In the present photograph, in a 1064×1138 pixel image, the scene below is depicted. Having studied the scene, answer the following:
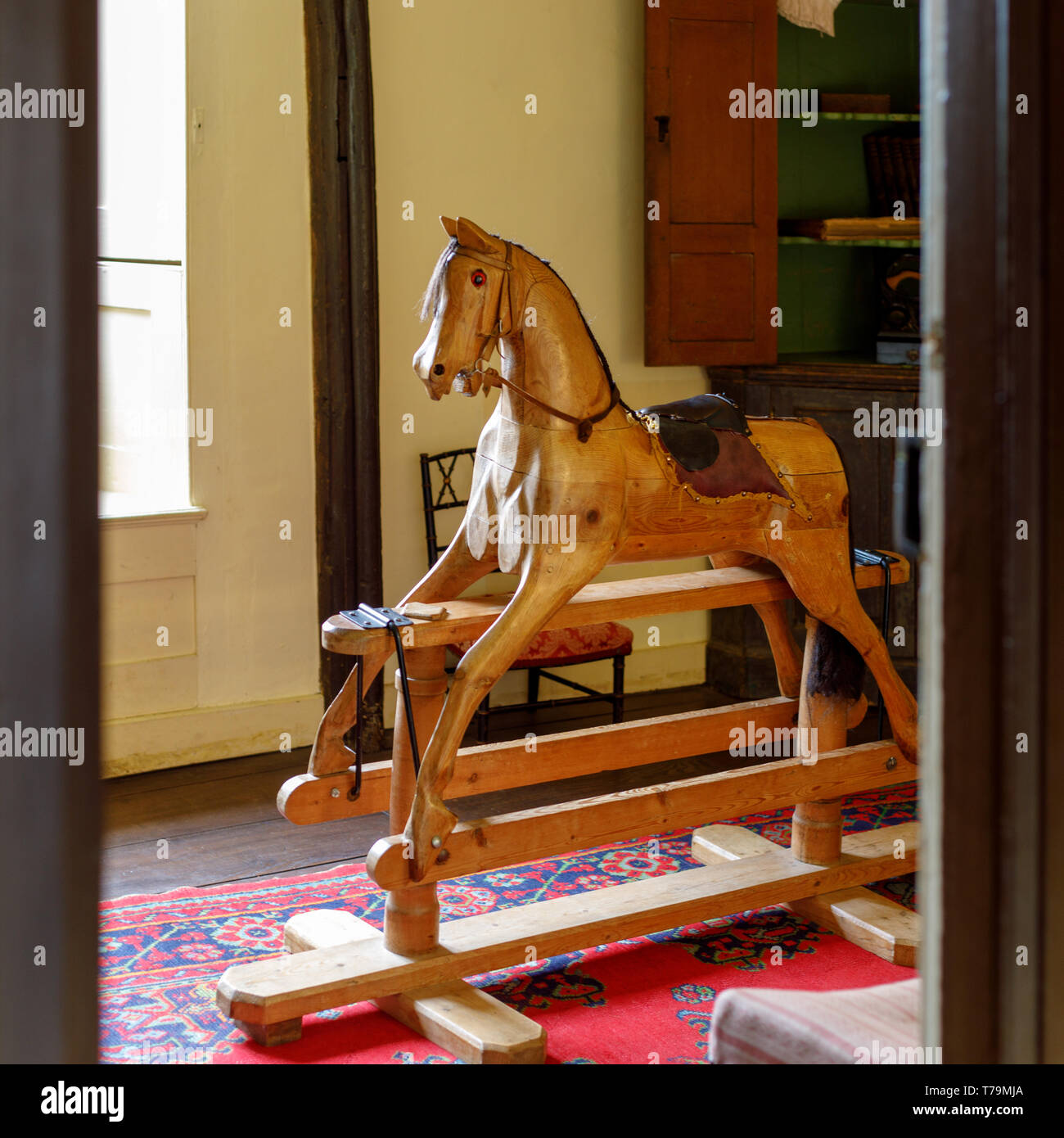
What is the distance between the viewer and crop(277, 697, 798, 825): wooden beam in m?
3.20

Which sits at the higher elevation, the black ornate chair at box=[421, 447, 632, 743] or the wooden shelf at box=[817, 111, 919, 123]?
the wooden shelf at box=[817, 111, 919, 123]

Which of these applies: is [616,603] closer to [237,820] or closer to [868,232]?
[237,820]

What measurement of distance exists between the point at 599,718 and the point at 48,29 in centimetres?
453

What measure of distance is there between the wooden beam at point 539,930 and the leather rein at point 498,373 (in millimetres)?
1138

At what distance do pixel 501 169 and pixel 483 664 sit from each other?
2920mm

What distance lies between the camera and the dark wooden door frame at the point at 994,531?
1188 millimetres

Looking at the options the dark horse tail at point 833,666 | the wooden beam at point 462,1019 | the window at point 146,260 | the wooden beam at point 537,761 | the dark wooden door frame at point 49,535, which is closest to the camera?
the dark wooden door frame at point 49,535

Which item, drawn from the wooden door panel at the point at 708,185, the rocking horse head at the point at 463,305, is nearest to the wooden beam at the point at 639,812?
the rocking horse head at the point at 463,305

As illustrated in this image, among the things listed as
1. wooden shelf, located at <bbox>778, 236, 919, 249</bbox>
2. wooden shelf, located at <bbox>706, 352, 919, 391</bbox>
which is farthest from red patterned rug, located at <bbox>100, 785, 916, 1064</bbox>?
wooden shelf, located at <bbox>778, 236, 919, 249</bbox>

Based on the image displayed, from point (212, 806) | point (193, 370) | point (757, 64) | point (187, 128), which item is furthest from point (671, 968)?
point (757, 64)

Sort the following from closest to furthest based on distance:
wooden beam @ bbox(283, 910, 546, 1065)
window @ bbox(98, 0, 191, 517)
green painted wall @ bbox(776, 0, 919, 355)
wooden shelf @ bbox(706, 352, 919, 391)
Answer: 1. wooden beam @ bbox(283, 910, 546, 1065)
2. window @ bbox(98, 0, 191, 517)
3. wooden shelf @ bbox(706, 352, 919, 391)
4. green painted wall @ bbox(776, 0, 919, 355)

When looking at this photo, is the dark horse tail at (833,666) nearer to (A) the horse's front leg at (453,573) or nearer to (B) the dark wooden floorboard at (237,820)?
(A) the horse's front leg at (453,573)

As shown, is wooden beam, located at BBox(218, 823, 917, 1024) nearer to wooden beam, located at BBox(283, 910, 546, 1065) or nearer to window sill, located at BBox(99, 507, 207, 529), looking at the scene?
wooden beam, located at BBox(283, 910, 546, 1065)

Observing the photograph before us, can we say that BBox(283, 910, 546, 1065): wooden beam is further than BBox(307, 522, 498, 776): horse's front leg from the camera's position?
No
